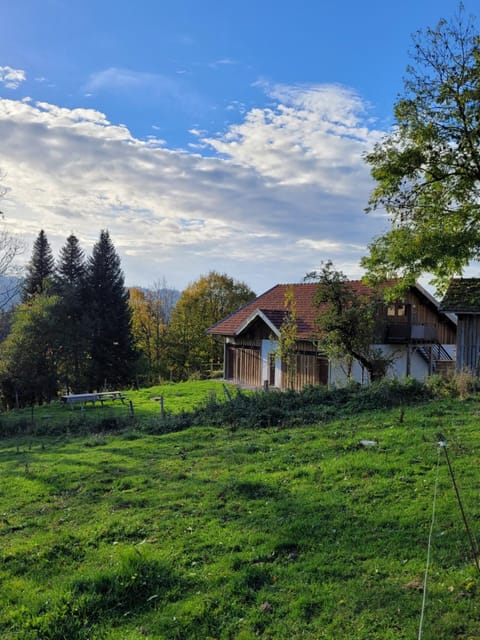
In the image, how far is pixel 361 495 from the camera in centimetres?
633

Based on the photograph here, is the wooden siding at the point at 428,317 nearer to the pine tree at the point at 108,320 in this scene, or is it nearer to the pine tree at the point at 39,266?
the pine tree at the point at 108,320

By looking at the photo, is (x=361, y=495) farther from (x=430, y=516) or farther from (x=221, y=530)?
(x=221, y=530)

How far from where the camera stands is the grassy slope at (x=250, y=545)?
3992 mm

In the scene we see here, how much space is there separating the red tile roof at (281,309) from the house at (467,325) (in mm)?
5414

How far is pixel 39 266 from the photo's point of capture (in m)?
42.6

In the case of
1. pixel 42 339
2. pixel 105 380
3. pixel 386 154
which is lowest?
pixel 105 380

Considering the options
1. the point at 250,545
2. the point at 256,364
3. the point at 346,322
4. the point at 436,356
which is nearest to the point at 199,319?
the point at 256,364

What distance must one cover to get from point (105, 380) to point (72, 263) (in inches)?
460

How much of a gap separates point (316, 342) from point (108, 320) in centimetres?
2373

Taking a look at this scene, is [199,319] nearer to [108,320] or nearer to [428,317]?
[108,320]

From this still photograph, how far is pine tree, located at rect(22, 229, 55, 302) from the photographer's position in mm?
41575

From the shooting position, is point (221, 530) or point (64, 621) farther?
point (221, 530)

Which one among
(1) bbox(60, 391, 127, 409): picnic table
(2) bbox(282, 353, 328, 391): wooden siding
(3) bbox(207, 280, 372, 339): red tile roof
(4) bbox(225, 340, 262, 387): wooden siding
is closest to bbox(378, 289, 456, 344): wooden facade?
(3) bbox(207, 280, 372, 339): red tile roof

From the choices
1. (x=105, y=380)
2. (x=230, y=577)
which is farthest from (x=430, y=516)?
(x=105, y=380)
